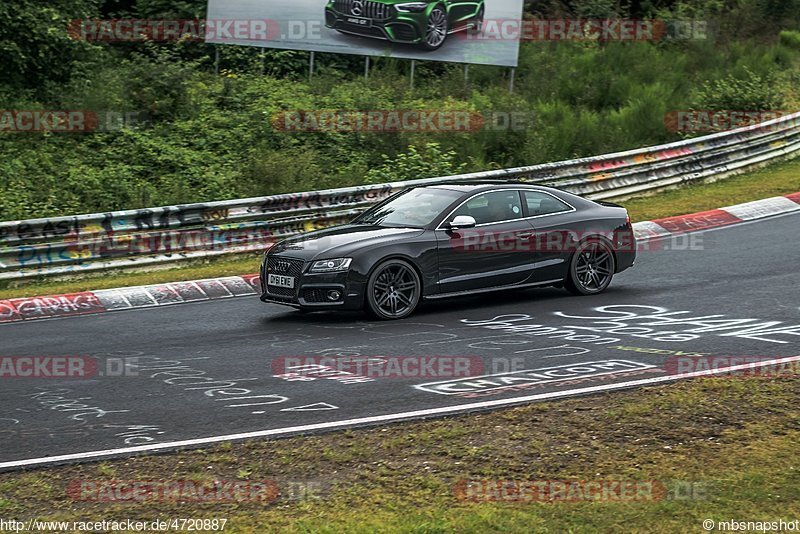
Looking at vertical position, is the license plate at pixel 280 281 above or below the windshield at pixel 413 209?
below

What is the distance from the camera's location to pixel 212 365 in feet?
33.8

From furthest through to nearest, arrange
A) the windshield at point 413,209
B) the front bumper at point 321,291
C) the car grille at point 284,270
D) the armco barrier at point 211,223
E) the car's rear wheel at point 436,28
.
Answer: the car's rear wheel at point 436,28 → the armco barrier at point 211,223 → the windshield at point 413,209 → the car grille at point 284,270 → the front bumper at point 321,291

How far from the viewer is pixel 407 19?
27281 millimetres

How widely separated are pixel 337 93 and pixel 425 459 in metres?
19.6

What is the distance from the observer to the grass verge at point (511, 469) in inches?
240

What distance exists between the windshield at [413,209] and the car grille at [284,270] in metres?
1.33

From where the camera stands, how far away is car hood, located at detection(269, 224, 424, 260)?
486 inches

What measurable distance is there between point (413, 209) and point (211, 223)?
4.74m

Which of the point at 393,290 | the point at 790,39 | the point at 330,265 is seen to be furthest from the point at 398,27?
the point at 330,265

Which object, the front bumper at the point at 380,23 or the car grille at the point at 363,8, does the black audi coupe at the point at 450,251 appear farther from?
the car grille at the point at 363,8

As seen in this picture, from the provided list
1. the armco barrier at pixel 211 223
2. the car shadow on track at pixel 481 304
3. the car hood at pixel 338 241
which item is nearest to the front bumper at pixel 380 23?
the armco barrier at pixel 211 223

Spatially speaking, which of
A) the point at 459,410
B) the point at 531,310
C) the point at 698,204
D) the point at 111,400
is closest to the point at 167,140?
the point at 698,204

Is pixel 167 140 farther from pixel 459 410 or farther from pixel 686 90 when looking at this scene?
pixel 459 410

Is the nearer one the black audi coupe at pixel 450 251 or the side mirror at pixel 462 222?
the black audi coupe at pixel 450 251
